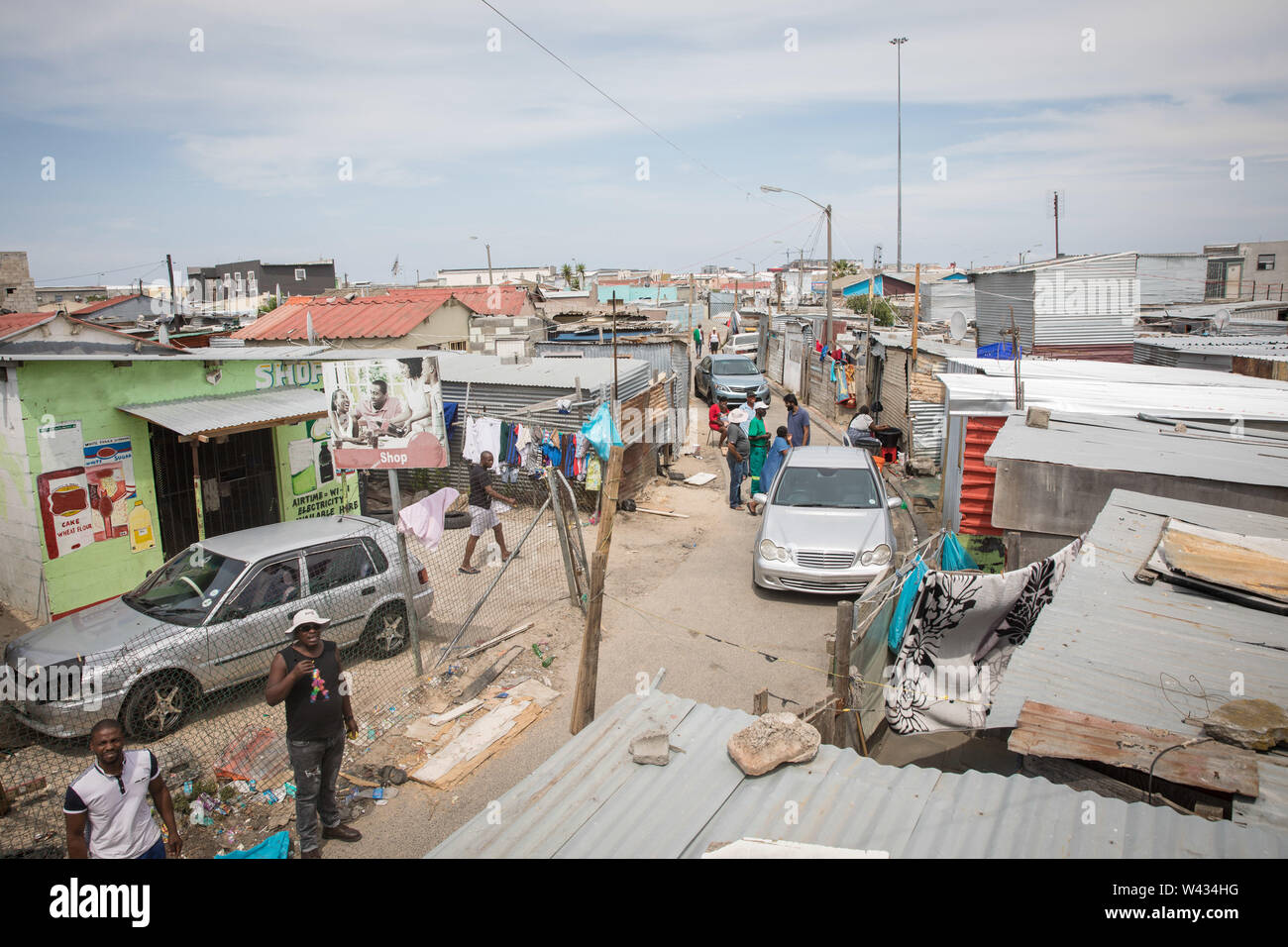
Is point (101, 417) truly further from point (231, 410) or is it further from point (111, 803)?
point (111, 803)

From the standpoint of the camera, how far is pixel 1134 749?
11.1 ft

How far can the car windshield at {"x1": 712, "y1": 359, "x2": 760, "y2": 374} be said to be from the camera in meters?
25.5

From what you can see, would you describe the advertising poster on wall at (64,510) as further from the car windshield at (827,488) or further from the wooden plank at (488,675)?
the car windshield at (827,488)

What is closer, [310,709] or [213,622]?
[310,709]

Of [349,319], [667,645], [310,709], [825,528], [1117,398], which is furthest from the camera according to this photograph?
[349,319]

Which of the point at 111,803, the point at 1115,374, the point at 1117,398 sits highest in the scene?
the point at 1115,374

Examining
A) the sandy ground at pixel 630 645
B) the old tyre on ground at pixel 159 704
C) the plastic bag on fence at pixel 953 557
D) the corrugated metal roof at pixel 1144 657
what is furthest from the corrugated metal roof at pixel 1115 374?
the old tyre on ground at pixel 159 704

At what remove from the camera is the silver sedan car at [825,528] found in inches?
359

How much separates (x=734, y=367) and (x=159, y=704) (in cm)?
2130

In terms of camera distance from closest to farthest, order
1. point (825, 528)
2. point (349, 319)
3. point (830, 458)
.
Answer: point (825, 528)
point (830, 458)
point (349, 319)

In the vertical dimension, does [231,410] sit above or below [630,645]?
above

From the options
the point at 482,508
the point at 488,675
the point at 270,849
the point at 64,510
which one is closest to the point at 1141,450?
the point at 488,675

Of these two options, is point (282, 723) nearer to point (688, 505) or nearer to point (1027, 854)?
point (1027, 854)

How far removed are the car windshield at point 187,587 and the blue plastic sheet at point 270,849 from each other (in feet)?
7.83
